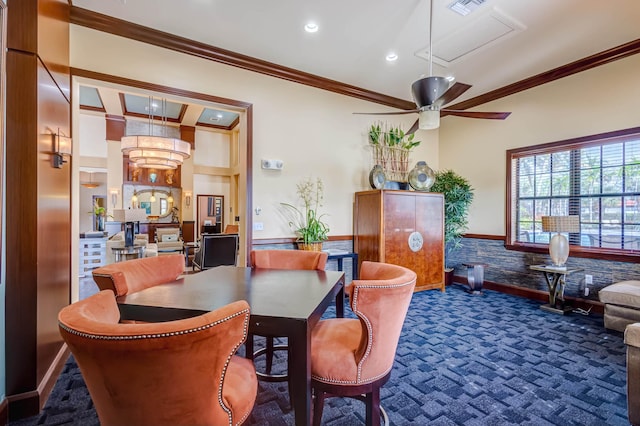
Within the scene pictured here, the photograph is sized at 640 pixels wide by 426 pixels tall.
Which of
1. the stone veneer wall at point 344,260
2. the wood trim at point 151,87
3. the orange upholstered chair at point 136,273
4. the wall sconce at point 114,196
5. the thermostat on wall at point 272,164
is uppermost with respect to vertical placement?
Answer: the wood trim at point 151,87

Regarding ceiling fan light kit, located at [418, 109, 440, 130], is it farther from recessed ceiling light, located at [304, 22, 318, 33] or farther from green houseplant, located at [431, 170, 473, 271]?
green houseplant, located at [431, 170, 473, 271]

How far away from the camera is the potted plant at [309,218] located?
14.2 ft

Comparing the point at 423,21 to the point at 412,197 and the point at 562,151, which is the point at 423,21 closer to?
the point at 412,197

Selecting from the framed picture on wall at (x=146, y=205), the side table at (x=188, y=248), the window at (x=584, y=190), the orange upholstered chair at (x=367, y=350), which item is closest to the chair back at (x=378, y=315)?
the orange upholstered chair at (x=367, y=350)

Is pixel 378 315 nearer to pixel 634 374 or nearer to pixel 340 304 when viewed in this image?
pixel 340 304

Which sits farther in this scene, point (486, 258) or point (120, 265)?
point (486, 258)

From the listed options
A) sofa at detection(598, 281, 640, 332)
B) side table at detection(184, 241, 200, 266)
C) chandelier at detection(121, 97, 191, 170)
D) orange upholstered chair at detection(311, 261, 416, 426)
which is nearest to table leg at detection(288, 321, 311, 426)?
orange upholstered chair at detection(311, 261, 416, 426)

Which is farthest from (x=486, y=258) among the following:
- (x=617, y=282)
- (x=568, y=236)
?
(x=617, y=282)

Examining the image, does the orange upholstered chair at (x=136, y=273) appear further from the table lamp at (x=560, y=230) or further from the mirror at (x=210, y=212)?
the mirror at (x=210, y=212)

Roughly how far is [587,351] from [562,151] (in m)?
2.83

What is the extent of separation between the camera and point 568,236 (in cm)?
439

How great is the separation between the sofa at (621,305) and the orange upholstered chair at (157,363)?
402cm

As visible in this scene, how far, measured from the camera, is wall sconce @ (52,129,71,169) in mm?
2369

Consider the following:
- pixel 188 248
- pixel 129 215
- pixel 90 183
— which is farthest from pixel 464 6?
pixel 90 183
